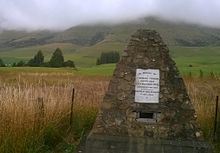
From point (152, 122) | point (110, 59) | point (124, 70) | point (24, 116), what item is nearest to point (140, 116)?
point (152, 122)

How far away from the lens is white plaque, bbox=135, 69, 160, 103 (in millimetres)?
7992

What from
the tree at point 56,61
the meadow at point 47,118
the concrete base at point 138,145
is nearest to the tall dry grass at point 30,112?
the meadow at point 47,118

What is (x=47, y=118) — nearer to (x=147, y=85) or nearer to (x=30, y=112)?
(x=30, y=112)

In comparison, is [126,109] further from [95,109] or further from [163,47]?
[95,109]

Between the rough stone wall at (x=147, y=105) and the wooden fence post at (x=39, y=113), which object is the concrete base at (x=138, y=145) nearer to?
the rough stone wall at (x=147, y=105)

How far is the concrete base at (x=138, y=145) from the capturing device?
7.75m

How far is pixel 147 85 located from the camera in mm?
8102

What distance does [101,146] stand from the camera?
7.92 meters

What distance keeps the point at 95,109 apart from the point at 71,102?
0.67 m

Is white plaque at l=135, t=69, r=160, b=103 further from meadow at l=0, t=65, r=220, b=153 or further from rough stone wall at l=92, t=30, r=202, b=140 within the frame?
meadow at l=0, t=65, r=220, b=153

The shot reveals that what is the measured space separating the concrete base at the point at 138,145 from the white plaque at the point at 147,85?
31.0 inches

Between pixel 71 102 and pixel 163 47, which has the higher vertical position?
pixel 163 47

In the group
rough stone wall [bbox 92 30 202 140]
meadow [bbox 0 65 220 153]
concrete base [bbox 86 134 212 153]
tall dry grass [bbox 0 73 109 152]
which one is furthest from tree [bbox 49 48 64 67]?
concrete base [bbox 86 134 212 153]

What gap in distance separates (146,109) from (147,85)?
48cm
